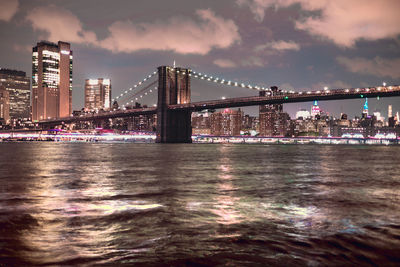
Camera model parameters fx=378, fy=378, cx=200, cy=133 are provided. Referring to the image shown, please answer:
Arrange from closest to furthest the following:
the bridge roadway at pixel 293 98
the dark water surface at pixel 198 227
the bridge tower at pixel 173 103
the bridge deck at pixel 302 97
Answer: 1. the dark water surface at pixel 198 227
2. the bridge deck at pixel 302 97
3. the bridge roadway at pixel 293 98
4. the bridge tower at pixel 173 103

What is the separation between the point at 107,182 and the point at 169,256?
36.9 ft

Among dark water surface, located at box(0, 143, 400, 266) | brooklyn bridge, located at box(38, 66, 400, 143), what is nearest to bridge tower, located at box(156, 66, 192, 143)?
brooklyn bridge, located at box(38, 66, 400, 143)

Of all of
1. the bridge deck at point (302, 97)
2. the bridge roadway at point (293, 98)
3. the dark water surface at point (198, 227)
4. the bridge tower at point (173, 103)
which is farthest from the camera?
the bridge tower at point (173, 103)

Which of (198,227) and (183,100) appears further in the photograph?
(183,100)

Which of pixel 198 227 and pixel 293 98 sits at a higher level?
pixel 293 98

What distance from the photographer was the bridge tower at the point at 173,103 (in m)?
89.5

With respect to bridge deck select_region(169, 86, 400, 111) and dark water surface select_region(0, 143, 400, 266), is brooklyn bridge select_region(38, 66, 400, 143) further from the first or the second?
dark water surface select_region(0, 143, 400, 266)

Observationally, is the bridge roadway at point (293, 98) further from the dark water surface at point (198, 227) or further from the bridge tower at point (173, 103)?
the dark water surface at point (198, 227)

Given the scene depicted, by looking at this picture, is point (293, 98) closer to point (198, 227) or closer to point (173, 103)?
point (173, 103)

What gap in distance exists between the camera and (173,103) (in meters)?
94.3

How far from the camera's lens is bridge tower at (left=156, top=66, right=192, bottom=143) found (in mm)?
89500

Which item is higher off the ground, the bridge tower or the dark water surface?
the bridge tower

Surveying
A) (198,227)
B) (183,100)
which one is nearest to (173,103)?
(183,100)

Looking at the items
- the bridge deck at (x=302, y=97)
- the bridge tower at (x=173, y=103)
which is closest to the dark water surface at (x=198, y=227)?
the bridge deck at (x=302, y=97)
